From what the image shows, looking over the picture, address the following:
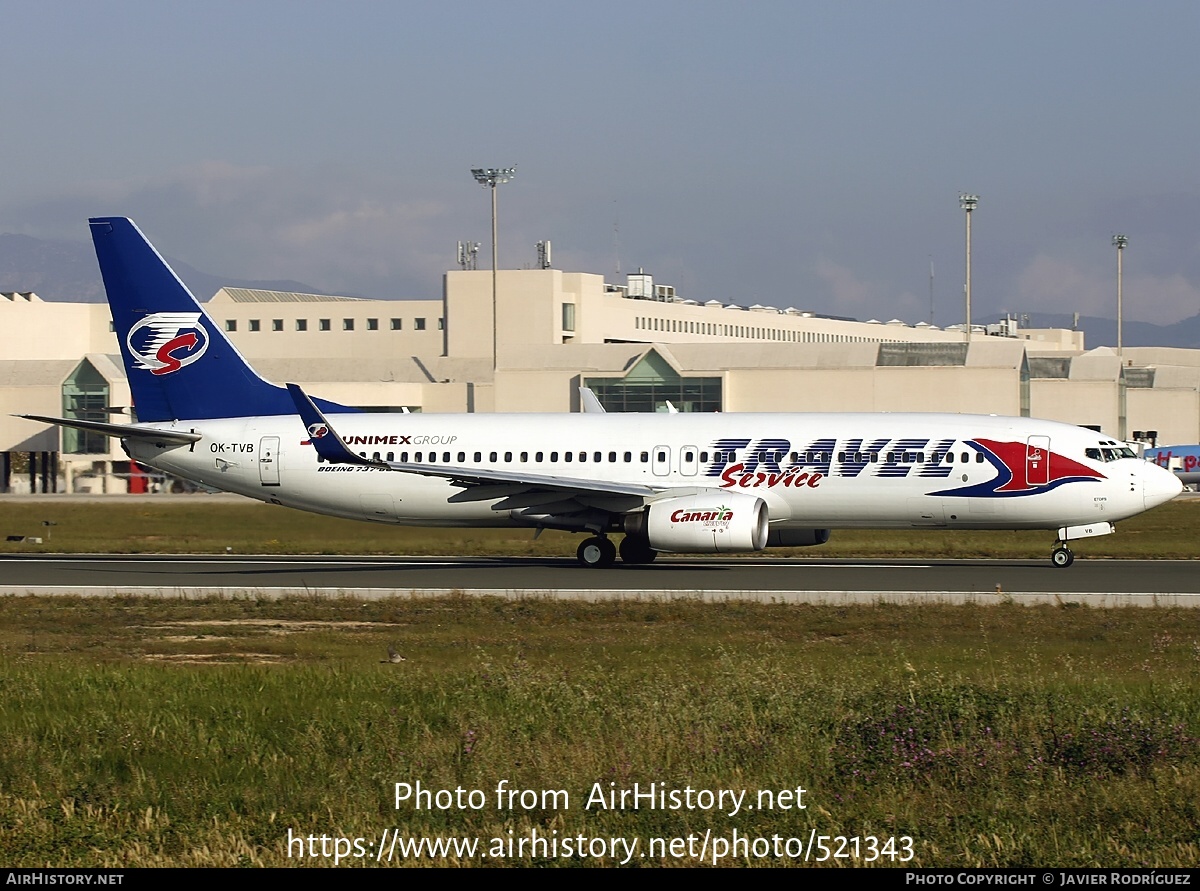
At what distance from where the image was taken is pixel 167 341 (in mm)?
39156

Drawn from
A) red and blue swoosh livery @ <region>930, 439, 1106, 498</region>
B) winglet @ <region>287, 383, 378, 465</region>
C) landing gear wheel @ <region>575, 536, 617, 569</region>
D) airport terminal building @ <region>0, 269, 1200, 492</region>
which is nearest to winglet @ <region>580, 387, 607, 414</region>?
landing gear wheel @ <region>575, 536, 617, 569</region>

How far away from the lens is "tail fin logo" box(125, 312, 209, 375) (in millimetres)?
39094

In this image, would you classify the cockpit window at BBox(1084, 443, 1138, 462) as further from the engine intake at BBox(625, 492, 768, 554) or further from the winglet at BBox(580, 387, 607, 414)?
the winglet at BBox(580, 387, 607, 414)

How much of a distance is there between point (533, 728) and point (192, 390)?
Answer: 27.2m

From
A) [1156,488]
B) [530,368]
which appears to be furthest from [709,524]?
[530,368]

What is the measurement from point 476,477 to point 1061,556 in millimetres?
13880

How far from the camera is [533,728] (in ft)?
47.0

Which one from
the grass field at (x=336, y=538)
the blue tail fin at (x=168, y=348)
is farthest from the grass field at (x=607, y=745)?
the grass field at (x=336, y=538)

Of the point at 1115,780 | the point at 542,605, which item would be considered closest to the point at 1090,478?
the point at 542,605

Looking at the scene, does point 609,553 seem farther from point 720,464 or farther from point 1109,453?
point 1109,453

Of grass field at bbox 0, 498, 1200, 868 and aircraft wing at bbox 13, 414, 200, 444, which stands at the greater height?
aircraft wing at bbox 13, 414, 200, 444

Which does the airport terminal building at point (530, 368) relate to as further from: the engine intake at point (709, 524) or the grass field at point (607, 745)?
the grass field at point (607, 745)

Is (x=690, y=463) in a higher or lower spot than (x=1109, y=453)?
lower

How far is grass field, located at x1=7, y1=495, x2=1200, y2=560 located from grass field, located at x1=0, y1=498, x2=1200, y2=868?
18.0 metres
